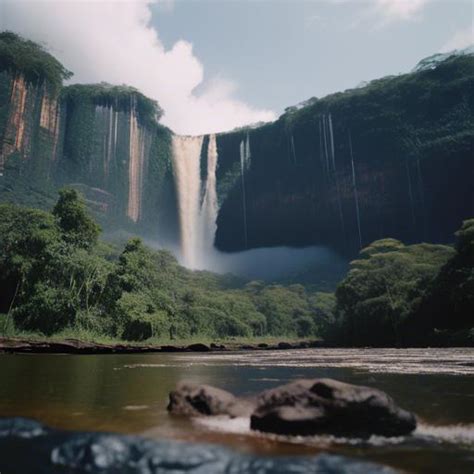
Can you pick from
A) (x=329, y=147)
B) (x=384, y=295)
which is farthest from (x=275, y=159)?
(x=384, y=295)

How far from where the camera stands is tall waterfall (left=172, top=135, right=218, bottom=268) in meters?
101

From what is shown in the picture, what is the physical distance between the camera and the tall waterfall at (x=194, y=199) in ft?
333

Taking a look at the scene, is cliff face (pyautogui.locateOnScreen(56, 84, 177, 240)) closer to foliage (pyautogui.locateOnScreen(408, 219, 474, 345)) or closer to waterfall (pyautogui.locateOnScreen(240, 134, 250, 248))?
waterfall (pyautogui.locateOnScreen(240, 134, 250, 248))

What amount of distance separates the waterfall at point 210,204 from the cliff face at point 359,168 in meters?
4.14

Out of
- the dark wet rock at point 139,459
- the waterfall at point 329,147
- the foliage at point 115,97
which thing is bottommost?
the dark wet rock at point 139,459

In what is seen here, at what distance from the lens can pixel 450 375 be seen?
13203 mm

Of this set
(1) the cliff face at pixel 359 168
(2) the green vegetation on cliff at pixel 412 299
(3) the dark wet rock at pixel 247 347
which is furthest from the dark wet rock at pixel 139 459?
(1) the cliff face at pixel 359 168

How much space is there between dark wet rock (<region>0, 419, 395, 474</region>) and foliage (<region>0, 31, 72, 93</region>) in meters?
100

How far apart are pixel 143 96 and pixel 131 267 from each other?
242 ft

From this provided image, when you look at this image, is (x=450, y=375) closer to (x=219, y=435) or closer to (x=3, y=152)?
(x=219, y=435)

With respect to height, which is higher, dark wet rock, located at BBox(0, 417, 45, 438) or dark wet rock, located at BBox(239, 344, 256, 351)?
dark wet rock, located at BBox(239, 344, 256, 351)

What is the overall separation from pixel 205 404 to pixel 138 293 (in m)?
37.9

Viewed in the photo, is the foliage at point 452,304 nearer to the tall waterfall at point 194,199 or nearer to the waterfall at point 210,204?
the waterfall at point 210,204

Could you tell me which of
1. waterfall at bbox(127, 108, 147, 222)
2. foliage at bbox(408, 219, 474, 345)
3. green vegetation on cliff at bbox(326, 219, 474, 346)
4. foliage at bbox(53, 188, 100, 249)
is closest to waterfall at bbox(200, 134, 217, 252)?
waterfall at bbox(127, 108, 147, 222)
